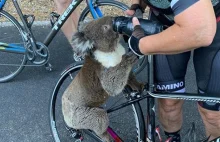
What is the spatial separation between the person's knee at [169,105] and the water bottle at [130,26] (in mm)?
784

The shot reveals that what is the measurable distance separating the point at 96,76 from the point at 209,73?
2.69 feet

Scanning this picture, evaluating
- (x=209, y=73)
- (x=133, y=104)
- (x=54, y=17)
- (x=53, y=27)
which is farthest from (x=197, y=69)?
(x=54, y=17)

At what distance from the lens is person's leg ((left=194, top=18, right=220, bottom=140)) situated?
2.65 metres

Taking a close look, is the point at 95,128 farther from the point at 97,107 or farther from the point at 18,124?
the point at 18,124

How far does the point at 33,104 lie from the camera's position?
464cm

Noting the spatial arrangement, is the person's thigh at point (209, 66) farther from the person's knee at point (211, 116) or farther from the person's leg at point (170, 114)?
the person's leg at point (170, 114)

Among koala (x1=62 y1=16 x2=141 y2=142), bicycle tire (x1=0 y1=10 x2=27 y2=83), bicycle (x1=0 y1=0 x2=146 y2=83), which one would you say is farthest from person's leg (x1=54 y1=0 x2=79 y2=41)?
koala (x1=62 y1=16 x2=141 y2=142)

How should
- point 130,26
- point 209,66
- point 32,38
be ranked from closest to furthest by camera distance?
point 130,26 → point 209,66 → point 32,38

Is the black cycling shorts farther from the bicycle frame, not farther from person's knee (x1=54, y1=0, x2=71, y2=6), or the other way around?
person's knee (x1=54, y1=0, x2=71, y2=6)

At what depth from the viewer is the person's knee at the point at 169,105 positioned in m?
3.09

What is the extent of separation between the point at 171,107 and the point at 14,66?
2.72 meters

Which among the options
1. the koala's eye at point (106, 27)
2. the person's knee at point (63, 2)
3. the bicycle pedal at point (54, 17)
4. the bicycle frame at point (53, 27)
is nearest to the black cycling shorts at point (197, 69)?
the koala's eye at point (106, 27)

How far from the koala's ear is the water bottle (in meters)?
0.21

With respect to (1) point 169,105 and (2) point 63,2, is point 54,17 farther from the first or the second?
(1) point 169,105
